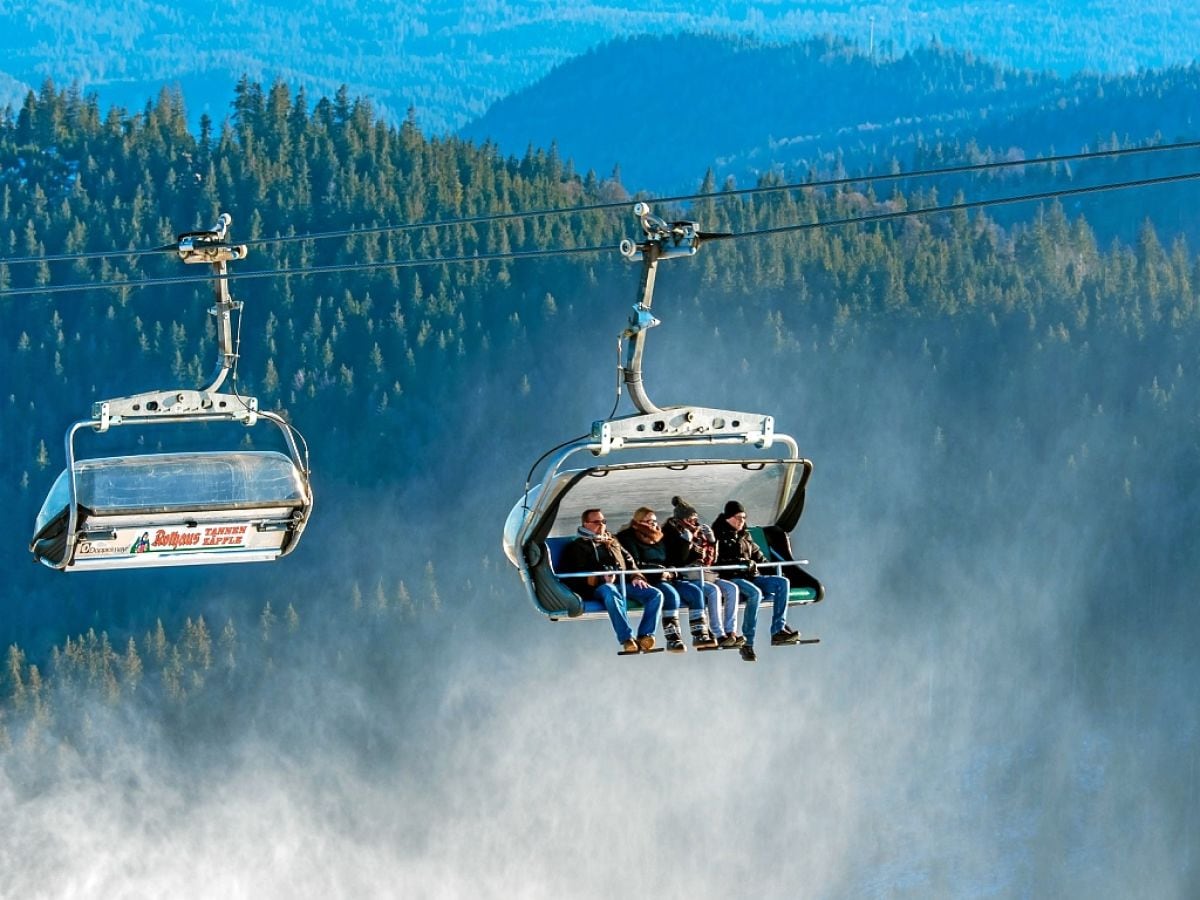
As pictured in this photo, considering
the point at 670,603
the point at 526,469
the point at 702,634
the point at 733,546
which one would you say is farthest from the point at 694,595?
the point at 526,469

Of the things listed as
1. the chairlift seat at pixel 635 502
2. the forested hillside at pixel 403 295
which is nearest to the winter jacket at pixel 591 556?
the chairlift seat at pixel 635 502

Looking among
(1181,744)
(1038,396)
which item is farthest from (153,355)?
(1181,744)

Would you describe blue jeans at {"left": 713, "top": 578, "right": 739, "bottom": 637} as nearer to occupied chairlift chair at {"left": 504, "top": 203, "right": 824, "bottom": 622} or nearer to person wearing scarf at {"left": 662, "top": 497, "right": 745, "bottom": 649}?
person wearing scarf at {"left": 662, "top": 497, "right": 745, "bottom": 649}

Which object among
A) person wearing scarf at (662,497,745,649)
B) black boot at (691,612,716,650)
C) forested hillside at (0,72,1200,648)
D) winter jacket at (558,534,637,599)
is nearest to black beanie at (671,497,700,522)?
person wearing scarf at (662,497,745,649)

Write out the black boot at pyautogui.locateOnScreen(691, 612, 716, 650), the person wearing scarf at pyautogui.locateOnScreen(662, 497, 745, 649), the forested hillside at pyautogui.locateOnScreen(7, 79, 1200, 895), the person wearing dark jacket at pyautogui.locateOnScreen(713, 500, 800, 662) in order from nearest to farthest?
the black boot at pyautogui.locateOnScreen(691, 612, 716, 650) < the person wearing scarf at pyautogui.locateOnScreen(662, 497, 745, 649) < the person wearing dark jacket at pyautogui.locateOnScreen(713, 500, 800, 662) < the forested hillside at pyautogui.locateOnScreen(7, 79, 1200, 895)

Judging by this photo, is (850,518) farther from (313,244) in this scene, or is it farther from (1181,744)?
(313,244)

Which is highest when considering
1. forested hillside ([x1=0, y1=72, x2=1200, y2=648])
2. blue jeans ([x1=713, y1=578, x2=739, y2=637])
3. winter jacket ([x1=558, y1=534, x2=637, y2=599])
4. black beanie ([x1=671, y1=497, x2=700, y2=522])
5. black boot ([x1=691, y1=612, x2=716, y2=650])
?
forested hillside ([x1=0, y1=72, x2=1200, y2=648])

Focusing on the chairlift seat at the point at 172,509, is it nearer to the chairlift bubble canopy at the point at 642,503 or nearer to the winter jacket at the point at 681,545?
the chairlift bubble canopy at the point at 642,503
